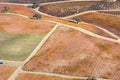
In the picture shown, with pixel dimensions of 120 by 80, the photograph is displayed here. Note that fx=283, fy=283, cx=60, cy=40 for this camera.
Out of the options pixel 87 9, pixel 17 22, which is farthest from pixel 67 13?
pixel 17 22

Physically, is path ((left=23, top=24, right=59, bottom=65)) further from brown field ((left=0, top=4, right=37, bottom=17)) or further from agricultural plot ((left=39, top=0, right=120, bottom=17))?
agricultural plot ((left=39, top=0, right=120, bottom=17))

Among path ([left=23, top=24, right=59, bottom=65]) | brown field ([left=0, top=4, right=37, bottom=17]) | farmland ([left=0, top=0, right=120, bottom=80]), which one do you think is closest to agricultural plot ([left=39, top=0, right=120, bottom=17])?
farmland ([left=0, top=0, right=120, bottom=80])

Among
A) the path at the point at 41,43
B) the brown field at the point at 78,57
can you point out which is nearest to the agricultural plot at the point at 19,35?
the path at the point at 41,43

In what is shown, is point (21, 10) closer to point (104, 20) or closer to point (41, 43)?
point (104, 20)

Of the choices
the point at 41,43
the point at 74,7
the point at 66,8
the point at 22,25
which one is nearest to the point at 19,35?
the point at 22,25

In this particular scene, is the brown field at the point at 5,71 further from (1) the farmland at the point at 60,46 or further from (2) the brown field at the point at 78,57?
(2) the brown field at the point at 78,57
